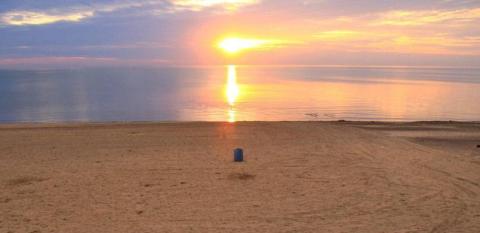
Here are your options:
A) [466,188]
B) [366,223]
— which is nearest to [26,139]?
[366,223]

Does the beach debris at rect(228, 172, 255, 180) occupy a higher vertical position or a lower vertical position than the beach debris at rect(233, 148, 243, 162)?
lower

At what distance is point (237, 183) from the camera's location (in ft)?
35.1

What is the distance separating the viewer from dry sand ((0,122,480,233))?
8.07 metres

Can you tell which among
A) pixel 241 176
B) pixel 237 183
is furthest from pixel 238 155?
pixel 237 183

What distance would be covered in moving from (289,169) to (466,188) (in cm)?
454

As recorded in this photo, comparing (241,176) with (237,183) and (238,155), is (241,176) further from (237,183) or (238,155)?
(238,155)

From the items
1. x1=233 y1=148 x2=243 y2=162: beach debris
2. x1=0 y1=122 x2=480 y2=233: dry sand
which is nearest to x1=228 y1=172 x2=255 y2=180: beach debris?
x1=0 y1=122 x2=480 y2=233: dry sand

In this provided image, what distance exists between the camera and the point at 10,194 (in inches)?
381

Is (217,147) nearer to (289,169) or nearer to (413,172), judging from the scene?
(289,169)

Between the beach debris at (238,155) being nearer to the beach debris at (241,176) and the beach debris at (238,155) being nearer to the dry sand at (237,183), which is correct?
the dry sand at (237,183)

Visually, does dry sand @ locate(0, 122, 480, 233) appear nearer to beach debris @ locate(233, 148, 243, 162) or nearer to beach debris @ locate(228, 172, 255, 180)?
beach debris @ locate(228, 172, 255, 180)

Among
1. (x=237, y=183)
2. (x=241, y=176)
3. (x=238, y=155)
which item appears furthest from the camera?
(x=238, y=155)

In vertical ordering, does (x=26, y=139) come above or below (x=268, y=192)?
above

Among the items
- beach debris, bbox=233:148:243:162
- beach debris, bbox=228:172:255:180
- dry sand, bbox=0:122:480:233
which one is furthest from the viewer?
beach debris, bbox=233:148:243:162
